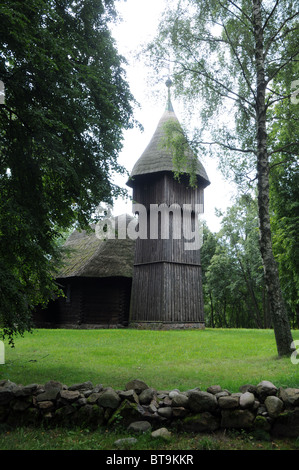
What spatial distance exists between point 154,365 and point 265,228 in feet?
15.7

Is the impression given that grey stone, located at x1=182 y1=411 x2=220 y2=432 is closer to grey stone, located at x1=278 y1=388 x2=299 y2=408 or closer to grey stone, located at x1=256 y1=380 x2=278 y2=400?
grey stone, located at x1=256 y1=380 x2=278 y2=400

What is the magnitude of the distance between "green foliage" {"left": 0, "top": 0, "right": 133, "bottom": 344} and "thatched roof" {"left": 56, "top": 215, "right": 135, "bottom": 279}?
12838 mm

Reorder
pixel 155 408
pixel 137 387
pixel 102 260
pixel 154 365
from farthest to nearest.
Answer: pixel 102 260
pixel 154 365
pixel 137 387
pixel 155 408

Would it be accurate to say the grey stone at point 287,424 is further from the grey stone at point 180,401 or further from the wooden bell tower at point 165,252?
the wooden bell tower at point 165,252

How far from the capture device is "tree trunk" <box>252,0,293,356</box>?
9.54 m

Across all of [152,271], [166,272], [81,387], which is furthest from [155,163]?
[81,387]

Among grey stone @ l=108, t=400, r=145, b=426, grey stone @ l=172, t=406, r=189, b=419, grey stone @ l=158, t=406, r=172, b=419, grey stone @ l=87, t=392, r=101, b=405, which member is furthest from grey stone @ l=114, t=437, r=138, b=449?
grey stone @ l=87, t=392, r=101, b=405

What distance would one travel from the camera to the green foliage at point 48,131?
652cm

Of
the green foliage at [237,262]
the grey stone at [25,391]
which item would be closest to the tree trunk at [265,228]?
the grey stone at [25,391]

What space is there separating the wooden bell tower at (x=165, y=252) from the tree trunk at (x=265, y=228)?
10.3 m

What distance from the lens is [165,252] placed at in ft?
70.0

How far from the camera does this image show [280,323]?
9.54m

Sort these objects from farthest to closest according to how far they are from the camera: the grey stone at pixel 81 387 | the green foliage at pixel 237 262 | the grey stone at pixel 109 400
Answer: the green foliage at pixel 237 262, the grey stone at pixel 81 387, the grey stone at pixel 109 400

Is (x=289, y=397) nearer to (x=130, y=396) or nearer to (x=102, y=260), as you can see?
(x=130, y=396)
